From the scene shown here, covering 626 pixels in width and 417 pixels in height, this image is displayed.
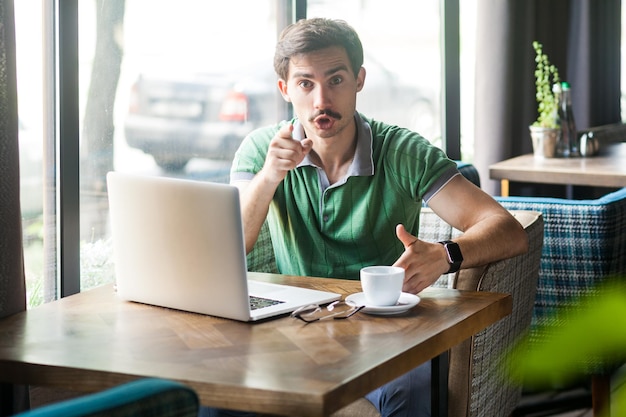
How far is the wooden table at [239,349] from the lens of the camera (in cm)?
126

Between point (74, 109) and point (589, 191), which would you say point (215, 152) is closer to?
point (74, 109)

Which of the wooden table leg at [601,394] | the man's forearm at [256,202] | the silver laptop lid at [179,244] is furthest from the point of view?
the wooden table leg at [601,394]

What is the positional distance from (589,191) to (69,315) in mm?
3493

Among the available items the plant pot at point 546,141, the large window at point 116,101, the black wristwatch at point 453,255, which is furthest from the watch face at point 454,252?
the plant pot at point 546,141

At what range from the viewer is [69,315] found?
1.72 meters

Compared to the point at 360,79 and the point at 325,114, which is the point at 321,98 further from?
the point at 360,79

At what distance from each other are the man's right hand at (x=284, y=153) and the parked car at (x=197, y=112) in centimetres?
55

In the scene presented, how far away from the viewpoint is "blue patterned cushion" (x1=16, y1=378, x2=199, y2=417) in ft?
2.75

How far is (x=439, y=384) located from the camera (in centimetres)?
173

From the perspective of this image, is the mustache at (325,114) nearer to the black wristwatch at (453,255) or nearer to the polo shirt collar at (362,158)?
the polo shirt collar at (362,158)

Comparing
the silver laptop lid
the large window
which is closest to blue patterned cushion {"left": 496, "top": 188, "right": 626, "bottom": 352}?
the large window

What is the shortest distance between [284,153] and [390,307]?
0.63m

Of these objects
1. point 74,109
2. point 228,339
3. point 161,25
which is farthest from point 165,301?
point 161,25

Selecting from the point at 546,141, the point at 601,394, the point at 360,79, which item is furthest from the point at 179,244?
the point at 546,141
